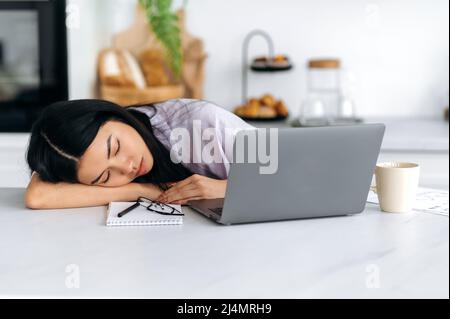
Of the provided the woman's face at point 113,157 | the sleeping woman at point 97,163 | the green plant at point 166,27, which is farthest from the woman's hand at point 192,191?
the green plant at point 166,27

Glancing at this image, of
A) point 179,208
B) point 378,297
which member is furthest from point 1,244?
point 378,297

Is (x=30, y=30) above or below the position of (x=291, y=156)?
above

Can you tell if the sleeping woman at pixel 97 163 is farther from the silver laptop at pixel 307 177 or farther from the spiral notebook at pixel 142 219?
the silver laptop at pixel 307 177

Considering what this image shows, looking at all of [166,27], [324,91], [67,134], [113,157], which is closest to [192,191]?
[113,157]

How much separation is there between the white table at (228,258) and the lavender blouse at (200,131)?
42cm

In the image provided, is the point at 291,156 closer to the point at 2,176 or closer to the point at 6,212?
the point at 6,212

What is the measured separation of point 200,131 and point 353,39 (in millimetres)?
1786

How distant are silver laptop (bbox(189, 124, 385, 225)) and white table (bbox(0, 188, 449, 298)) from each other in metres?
0.03

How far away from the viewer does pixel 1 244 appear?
125 centimetres

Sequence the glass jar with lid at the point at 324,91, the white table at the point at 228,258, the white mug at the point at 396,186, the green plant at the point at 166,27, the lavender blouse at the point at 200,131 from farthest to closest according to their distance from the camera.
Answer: the glass jar with lid at the point at 324,91
the green plant at the point at 166,27
the lavender blouse at the point at 200,131
the white mug at the point at 396,186
the white table at the point at 228,258

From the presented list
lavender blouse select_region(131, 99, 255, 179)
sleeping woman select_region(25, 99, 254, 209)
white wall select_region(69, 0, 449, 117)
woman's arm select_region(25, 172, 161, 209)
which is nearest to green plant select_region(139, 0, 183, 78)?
white wall select_region(69, 0, 449, 117)

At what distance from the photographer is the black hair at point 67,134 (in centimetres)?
155

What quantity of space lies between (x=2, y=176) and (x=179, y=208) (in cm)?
177

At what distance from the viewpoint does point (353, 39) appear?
136 inches
